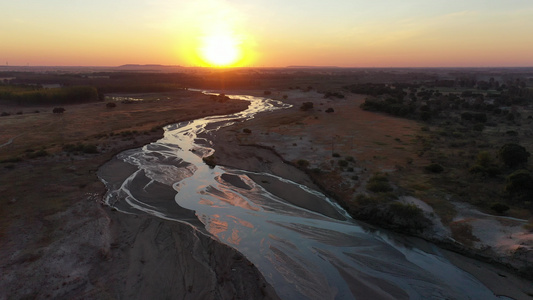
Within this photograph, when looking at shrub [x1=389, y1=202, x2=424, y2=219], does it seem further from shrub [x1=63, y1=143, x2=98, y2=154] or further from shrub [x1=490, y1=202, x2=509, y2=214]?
shrub [x1=63, y1=143, x2=98, y2=154]

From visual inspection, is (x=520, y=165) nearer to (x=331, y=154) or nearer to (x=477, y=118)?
(x=331, y=154)

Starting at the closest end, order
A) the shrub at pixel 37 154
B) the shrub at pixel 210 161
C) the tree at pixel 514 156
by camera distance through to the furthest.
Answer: the tree at pixel 514 156 < the shrub at pixel 37 154 < the shrub at pixel 210 161

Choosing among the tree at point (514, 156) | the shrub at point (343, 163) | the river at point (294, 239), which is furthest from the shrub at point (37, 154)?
the tree at point (514, 156)

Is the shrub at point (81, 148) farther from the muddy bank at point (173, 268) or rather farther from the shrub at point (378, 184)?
the shrub at point (378, 184)

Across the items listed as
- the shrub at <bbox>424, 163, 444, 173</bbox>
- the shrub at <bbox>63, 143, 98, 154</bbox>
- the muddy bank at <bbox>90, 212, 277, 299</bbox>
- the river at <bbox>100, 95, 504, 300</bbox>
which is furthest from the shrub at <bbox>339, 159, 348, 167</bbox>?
the shrub at <bbox>63, 143, 98, 154</bbox>

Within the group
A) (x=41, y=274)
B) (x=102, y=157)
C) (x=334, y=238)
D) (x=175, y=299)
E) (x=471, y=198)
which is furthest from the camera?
(x=102, y=157)

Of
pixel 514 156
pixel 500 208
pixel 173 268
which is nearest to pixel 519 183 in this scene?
pixel 500 208

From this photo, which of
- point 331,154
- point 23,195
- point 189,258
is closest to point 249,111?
point 331,154
